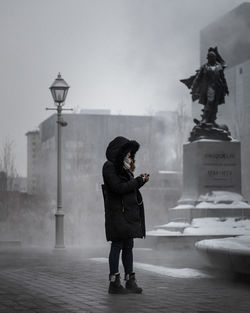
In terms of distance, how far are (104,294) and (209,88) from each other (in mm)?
13555

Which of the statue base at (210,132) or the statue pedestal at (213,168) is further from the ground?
the statue base at (210,132)

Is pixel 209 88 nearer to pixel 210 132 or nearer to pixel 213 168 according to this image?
pixel 210 132

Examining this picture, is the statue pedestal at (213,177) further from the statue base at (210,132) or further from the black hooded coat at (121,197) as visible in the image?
the black hooded coat at (121,197)

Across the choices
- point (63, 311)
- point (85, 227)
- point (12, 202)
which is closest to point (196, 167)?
point (63, 311)

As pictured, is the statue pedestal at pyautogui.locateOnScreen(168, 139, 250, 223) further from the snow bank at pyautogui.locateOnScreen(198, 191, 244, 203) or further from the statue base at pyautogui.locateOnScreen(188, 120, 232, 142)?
the statue base at pyautogui.locateOnScreen(188, 120, 232, 142)

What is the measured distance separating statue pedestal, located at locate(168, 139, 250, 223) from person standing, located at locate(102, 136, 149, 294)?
36.5ft

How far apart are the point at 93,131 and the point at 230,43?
92908mm

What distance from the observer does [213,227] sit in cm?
1805

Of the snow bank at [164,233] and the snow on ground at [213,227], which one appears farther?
the snow bank at [164,233]

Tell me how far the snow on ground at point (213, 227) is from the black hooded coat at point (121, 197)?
9658mm

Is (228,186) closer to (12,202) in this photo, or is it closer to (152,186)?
(12,202)

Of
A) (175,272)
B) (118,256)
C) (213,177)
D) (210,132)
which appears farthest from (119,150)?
(210,132)

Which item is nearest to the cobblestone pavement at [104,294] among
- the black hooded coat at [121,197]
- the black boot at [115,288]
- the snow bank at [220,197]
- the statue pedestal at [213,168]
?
the black boot at [115,288]

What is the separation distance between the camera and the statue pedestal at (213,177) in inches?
753
